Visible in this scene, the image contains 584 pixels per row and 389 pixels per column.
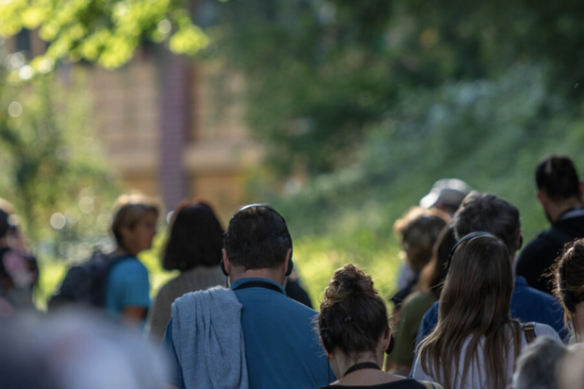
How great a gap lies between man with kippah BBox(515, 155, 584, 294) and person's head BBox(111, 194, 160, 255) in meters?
2.25

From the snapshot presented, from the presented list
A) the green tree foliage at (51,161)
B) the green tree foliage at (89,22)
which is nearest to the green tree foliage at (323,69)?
the green tree foliage at (51,161)

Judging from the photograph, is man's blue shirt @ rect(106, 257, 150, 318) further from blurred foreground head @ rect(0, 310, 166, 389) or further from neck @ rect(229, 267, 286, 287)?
blurred foreground head @ rect(0, 310, 166, 389)

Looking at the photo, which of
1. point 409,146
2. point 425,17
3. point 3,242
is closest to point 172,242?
point 3,242

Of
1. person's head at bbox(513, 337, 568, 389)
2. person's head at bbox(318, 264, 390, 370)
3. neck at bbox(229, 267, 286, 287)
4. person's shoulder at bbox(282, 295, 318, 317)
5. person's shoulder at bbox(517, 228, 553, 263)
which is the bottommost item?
person's head at bbox(513, 337, 568, 389)

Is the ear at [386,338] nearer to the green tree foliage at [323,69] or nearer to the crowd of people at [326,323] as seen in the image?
the crowd of people at [326,323]

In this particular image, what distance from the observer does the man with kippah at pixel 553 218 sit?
14.0ft

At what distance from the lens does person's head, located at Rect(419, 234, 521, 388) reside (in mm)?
2986

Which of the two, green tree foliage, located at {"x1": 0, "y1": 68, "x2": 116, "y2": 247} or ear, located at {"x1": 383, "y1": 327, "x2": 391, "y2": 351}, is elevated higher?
green tree foliage, located at {"x1": 0, "y1": 68, "x2": 116, "y2": 247}

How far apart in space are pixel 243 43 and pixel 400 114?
3617 millimetres

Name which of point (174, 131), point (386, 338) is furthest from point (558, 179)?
point (174, 131)

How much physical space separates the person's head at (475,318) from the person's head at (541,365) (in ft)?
3.52

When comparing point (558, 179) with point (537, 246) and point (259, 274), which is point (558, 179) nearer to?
point (537, 246)

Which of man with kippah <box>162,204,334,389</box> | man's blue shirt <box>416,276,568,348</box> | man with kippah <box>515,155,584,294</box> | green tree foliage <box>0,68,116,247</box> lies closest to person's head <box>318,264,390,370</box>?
man with kippah <box>162,204,334,389</box>

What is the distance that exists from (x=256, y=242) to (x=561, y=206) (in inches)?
82.5
